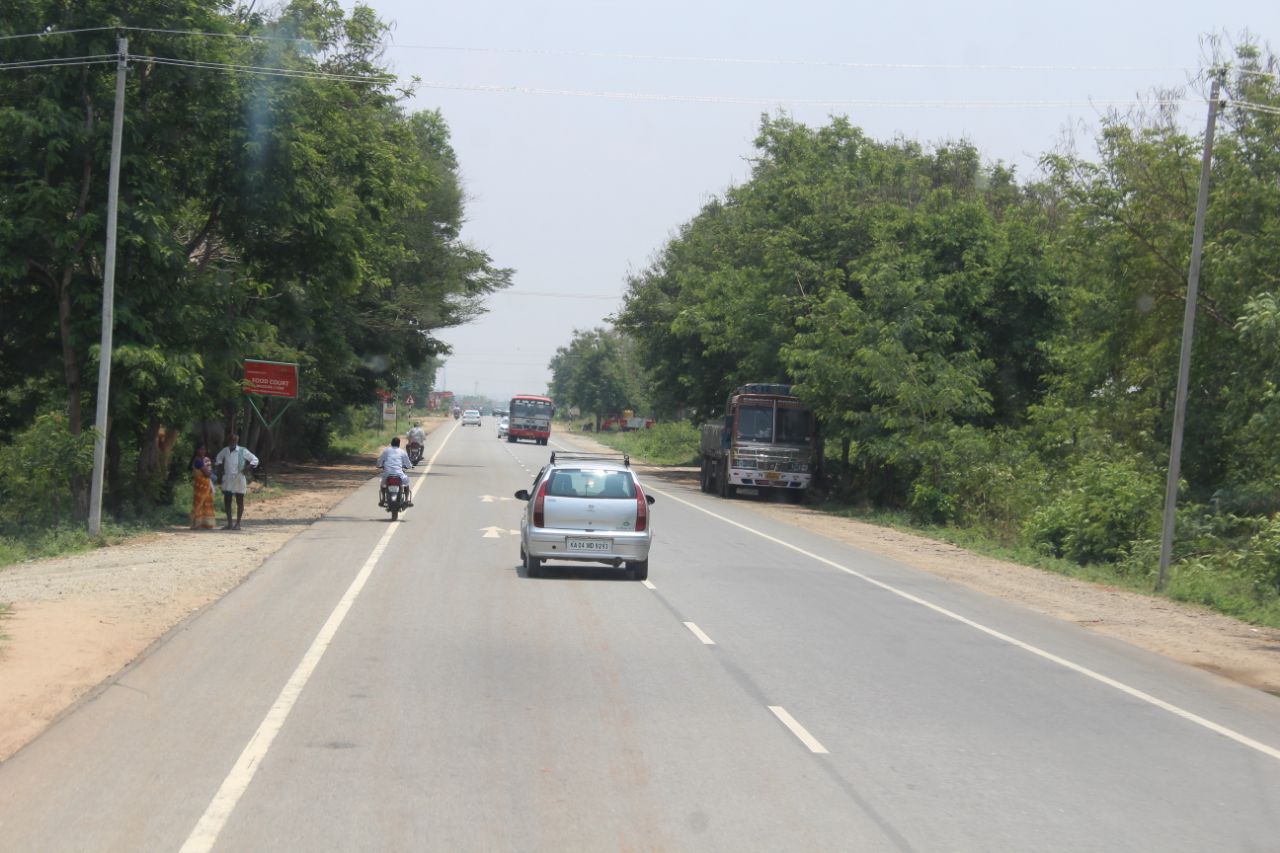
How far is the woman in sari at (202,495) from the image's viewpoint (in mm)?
25344

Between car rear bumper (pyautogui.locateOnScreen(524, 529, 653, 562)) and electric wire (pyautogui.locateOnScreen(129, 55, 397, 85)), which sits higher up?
electric wire (pyautogui.locateOnScreen(129, 55, 397, 85))

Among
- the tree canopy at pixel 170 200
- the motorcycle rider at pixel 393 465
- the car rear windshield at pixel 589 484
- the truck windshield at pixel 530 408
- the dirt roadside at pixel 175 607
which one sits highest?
the tree canopy at pixel 170 200

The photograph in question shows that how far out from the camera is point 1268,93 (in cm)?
2736

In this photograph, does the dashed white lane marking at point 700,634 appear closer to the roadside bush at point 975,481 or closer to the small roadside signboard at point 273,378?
the roadside bush at point 975,481

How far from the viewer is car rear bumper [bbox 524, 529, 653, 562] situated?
17828mm

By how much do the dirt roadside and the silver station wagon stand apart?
3.96m

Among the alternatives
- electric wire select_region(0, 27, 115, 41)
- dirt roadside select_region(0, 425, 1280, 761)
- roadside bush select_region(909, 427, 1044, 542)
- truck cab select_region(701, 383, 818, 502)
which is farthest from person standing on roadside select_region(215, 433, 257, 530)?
truck cab select_region(701, 383, 818, 502)

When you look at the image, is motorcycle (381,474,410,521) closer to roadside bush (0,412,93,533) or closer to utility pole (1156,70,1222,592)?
roadside bush (0,412,93,533)

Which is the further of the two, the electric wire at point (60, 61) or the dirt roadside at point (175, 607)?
the electric wire at point (60, 61)

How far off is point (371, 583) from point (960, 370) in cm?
2371

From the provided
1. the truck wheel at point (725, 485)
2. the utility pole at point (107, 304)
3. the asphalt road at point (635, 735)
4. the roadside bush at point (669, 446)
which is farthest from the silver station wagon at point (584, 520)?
the roadside bush at point (669, 446)

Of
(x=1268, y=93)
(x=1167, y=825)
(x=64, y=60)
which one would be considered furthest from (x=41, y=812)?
(x=1268, y=93)

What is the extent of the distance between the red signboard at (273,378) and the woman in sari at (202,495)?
9415 millimetres

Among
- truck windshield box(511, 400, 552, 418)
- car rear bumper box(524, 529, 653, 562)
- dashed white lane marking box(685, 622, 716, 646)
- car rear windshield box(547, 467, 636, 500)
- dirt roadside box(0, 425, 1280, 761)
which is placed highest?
truck windshield box(511, 400, 552, 418)
